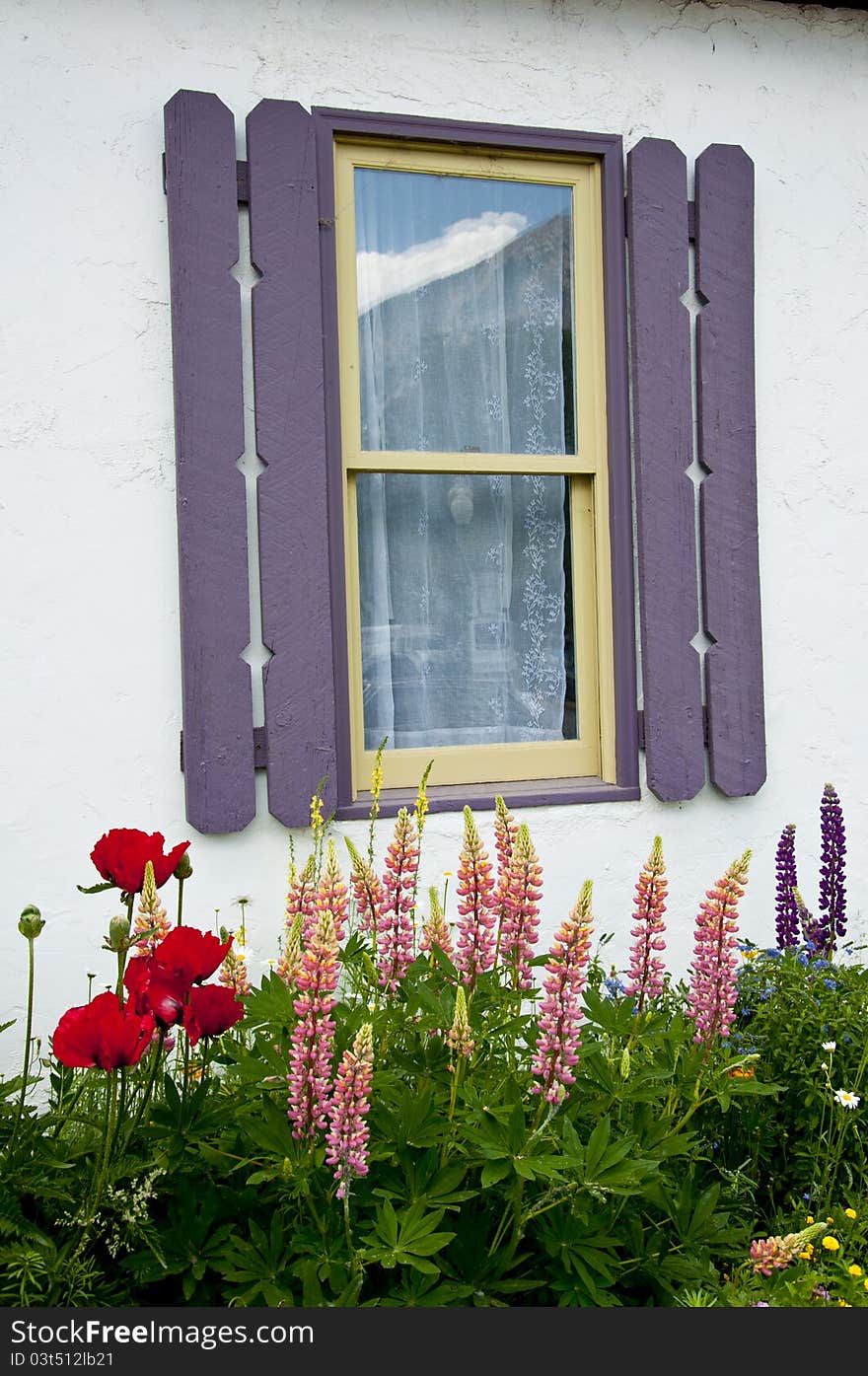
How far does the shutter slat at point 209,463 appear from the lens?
2.93 metres

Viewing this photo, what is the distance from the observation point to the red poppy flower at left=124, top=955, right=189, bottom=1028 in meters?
1.56

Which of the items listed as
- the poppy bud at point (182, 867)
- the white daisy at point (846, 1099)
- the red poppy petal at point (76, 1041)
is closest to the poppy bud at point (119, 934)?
Result: the red poppy petal at point (76, 1041)

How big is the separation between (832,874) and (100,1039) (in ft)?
7.11

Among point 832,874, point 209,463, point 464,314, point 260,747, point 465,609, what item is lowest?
point 832,874

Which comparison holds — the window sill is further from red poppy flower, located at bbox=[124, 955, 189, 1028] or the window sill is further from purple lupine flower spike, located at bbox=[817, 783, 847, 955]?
red poppy flower, located at bbox=[124, 955, 189, 1028]

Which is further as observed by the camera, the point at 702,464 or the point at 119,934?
the point at 702,464

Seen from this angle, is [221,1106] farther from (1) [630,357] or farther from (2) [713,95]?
(2) [713,95]

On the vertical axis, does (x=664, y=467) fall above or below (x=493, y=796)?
above

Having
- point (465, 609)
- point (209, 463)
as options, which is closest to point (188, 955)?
point (209, 463)

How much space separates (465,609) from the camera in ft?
11.1

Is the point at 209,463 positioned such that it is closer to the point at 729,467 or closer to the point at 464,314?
the point at 464,314

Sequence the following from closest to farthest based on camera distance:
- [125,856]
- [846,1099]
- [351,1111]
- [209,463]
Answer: [351,1111], [125,856], [846,1099], [209,463]

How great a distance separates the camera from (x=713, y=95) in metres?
3.44

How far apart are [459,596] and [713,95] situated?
5.47 feet
